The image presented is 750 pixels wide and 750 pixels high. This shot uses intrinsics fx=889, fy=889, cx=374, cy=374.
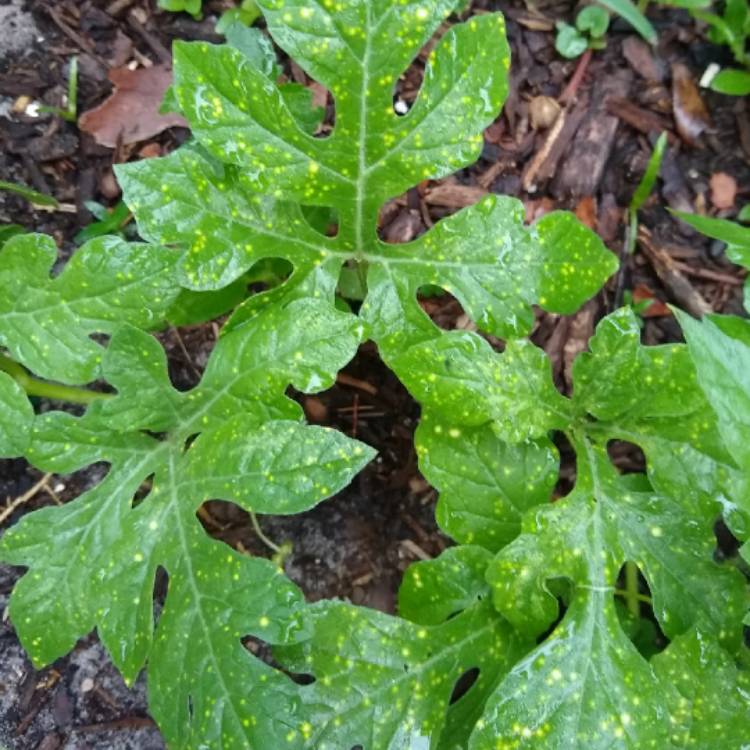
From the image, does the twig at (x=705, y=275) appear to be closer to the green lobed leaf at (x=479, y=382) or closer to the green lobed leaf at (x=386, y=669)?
the green lobed leaf at (x=479, y=382)

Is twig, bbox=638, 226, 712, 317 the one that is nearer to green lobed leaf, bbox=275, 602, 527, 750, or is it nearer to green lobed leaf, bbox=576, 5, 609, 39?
green lobed leaf, bbox=576, 5, 609, 39

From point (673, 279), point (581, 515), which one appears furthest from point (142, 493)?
point (673, 279)

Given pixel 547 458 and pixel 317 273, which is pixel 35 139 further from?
pixel 547 458

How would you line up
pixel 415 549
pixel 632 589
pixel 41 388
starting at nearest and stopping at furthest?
pixel 41 388, pixel 632 589, pixel 415 549

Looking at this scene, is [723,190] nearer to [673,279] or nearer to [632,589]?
Result: [673,279]

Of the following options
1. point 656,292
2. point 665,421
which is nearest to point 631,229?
point 656,292

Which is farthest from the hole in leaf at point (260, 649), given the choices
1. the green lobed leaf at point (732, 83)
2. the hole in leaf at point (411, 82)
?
the green lobed leaf at point (732, 83)

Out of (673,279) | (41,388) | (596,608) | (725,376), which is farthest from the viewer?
(673,279)
